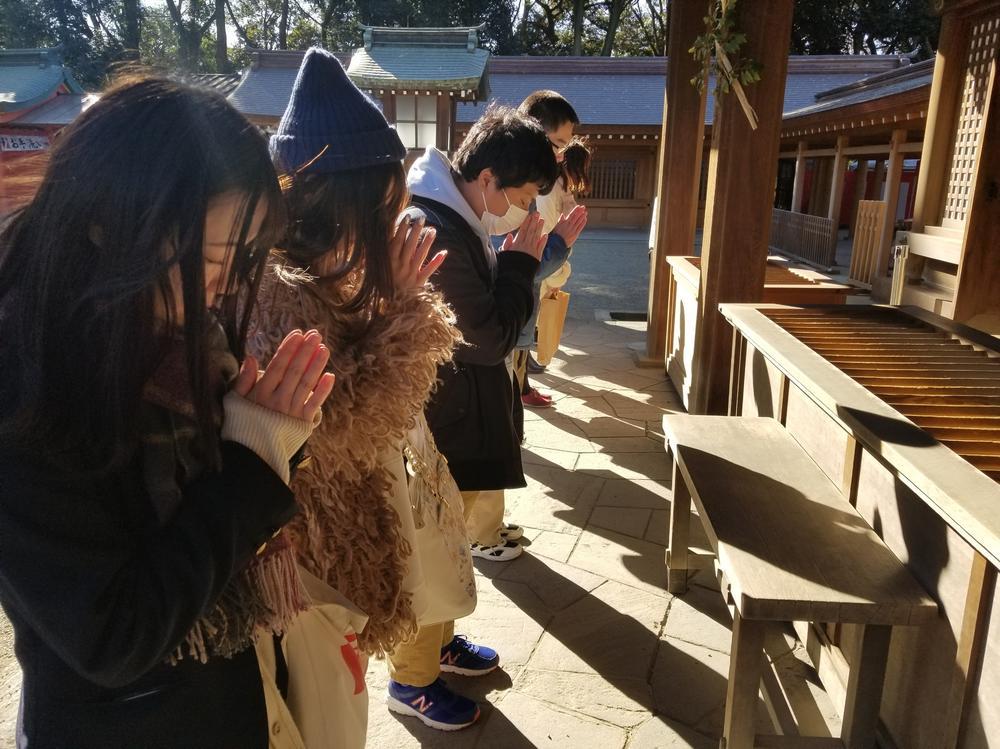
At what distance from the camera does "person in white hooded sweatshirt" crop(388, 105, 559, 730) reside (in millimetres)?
2053

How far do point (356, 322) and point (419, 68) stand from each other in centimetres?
873

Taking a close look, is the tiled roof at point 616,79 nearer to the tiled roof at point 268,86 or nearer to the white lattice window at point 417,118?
the tiled roof at point 268,86

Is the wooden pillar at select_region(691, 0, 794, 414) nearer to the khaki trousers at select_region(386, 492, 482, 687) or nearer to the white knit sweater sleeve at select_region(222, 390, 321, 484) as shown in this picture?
the khaki trousers at select_region(386, 492, 482, 687)

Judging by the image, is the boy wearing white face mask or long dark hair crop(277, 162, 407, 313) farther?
the boy wearing white face mask

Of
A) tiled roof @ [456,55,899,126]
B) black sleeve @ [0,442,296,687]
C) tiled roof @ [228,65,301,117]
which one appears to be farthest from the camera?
tiled roof @ [456,55,899,126]

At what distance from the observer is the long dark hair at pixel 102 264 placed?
81 centimetres

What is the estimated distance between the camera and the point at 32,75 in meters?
17.7

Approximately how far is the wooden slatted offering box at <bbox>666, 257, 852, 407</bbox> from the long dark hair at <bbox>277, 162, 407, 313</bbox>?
342 centimetres

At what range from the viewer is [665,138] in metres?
5.89

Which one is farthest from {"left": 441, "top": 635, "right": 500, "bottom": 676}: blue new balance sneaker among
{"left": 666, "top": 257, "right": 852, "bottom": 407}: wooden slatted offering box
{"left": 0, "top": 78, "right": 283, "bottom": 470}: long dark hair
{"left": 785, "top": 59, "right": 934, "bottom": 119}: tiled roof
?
{"left": 785, "top": 59, "right": 934, "bottom": 119}: tiled roof

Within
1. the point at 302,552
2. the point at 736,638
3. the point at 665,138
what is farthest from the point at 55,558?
the point at 665,138

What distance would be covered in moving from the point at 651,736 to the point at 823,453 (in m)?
1.05

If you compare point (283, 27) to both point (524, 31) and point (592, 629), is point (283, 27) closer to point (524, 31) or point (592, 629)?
point (524, 31)

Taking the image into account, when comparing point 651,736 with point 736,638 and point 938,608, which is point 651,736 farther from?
point 938,608
